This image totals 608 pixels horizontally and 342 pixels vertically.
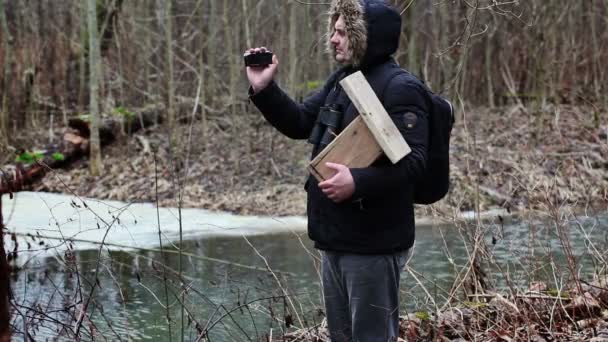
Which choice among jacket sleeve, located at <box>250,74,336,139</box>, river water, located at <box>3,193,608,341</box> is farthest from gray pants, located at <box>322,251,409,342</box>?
river water, located at <box>3,193,608,341</box>

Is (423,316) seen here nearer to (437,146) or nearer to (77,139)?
(437,146)

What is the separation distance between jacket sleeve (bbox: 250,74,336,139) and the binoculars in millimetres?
169

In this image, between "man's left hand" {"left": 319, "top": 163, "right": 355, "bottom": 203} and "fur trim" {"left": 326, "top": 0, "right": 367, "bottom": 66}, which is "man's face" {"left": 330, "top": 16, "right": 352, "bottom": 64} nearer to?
"fur trim" {"left": 326, "top": 0, "right": 367, "bottom": 66}

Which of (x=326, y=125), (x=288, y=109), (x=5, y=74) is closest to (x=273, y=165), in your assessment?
(x=5, y=74)

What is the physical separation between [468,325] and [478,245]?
464mm

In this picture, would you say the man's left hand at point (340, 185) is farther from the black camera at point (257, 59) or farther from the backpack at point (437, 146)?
the black camera at point (257, 59)

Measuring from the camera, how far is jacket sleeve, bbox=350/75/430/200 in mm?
2730

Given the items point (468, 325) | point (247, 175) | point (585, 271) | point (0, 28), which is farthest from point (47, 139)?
point (468, 325)

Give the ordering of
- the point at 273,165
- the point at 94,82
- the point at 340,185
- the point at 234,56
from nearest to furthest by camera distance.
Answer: the point at 340,185 < the point at 94,82 < the point at 273,165 < the point at 234,56

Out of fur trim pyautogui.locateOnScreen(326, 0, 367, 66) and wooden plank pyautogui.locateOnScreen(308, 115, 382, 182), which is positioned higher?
fur trim pyautogui.locateOnScreen(326, 0, 367, 66)

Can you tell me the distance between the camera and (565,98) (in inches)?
751

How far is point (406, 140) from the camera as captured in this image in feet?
9.18

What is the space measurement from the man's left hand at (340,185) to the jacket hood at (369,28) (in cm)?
51

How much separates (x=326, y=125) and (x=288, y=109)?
0.23 meters
